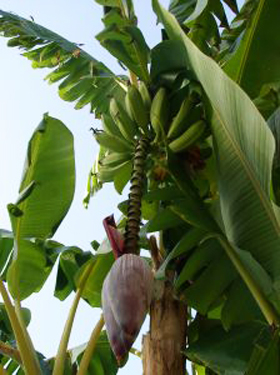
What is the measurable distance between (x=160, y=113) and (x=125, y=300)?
451mm

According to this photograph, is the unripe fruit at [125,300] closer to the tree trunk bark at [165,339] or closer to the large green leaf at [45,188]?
the tree trunk bark at [165,339]

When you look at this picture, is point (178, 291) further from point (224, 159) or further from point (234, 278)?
point (224, 159)

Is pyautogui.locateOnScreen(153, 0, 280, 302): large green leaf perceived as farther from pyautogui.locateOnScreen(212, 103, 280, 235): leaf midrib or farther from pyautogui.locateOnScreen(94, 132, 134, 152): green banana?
pyautogui.locateOnScreen(94, 132, 134, 152): green banana

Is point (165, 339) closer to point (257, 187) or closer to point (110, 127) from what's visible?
point (257, 187)

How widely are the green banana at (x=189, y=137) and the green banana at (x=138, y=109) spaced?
99 millimetres

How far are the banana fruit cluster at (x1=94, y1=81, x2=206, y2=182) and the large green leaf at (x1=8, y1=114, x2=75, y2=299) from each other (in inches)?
5.3

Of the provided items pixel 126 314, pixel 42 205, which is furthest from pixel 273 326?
pixel 42 205

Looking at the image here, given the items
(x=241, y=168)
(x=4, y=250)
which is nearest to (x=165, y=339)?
(x=241, y=168)

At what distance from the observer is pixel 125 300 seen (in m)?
0.75

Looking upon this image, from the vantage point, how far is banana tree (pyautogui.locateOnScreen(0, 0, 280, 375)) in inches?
34.3

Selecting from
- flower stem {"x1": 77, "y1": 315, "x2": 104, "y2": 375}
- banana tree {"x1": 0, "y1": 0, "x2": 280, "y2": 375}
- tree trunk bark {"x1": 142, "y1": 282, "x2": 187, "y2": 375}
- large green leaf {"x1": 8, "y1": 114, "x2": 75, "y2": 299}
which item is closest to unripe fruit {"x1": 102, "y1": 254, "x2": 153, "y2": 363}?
banana tree {"x1": 0, "y1": 0, "x2": 280, "y2": 375}

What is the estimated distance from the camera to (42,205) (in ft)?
4.29

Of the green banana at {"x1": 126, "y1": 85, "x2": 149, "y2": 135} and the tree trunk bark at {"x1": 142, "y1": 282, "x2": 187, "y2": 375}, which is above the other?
the green banana at {"x1": 126, "y1": 85, "x2": 149, "y2": 135}

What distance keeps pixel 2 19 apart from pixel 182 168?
91cm
